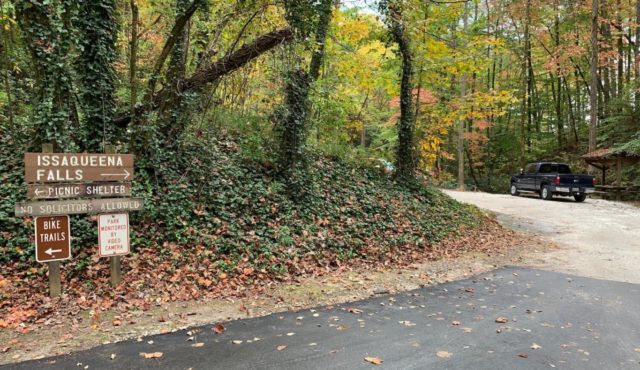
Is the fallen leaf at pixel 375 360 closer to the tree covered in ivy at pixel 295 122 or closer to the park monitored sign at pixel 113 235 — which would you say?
the park monitored sign at pixel 113 235

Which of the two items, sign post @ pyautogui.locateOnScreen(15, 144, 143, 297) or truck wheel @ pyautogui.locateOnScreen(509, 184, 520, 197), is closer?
sign post @ pyautogui.locateOnScreen(15, 144, 143, 297)

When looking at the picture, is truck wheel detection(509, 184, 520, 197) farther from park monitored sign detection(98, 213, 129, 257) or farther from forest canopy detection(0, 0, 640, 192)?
park monitored sign detection(98, 213, 129, 257)

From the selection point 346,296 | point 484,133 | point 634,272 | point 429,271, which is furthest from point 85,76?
point 484,133

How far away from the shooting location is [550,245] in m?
9.99

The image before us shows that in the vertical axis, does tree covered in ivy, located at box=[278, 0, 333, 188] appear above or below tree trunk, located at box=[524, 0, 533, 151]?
below

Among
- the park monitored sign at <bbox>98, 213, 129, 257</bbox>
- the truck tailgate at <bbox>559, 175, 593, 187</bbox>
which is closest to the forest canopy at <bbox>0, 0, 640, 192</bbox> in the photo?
the park monitored sign at <bbox>98, 213, 129, 257</bbox>

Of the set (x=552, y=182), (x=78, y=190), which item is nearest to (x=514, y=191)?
(x=552, y=182)

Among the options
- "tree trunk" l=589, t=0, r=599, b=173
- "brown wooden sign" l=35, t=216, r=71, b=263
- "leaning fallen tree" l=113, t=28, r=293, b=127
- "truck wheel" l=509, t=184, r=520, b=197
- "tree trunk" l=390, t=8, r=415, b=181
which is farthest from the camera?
"truck wheel" l=509, t=184, r=520, b=197

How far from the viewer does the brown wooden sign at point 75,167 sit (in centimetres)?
472

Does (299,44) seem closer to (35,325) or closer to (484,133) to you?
(35,325)

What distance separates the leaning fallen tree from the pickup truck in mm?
16075

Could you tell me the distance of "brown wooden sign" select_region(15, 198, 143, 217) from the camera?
15.4ft

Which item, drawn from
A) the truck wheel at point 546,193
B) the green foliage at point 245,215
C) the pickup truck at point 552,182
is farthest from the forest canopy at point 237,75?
the truck wheel at point 546,193

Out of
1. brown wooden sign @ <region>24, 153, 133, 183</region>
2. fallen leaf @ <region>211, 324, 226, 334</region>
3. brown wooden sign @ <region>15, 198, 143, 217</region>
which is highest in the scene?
brown wooden sign @ <region>24, 153, 133, 183</region>
